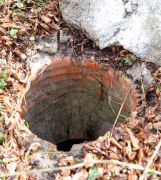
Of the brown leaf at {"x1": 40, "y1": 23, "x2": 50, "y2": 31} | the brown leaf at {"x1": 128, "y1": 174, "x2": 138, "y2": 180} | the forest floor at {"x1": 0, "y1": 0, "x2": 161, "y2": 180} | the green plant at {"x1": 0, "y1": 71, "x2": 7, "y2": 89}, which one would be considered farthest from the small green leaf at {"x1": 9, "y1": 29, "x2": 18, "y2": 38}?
the brown leaf at {"x1": 128, "y1": 174, "x2": 138, "y2": 180}

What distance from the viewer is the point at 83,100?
4336mm

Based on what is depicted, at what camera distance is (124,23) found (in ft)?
11.6

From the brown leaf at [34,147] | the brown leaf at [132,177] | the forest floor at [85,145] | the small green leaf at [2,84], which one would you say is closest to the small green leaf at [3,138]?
the forest floor at [85,145]

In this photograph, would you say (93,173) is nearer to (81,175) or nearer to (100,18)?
(81,175)

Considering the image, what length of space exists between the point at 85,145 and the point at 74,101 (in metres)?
1.41

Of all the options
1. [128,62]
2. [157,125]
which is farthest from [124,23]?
[157,125]

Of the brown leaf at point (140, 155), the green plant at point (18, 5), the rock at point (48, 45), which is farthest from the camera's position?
the green plant at point (18, 5)

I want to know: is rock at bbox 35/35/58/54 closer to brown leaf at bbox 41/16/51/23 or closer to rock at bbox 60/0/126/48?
brown leaf at bbox 41/16/51/23

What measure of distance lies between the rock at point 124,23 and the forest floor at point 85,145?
108 millimetres

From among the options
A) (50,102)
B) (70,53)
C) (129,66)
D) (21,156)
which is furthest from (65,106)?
(21,156)

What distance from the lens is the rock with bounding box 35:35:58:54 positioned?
3717mm

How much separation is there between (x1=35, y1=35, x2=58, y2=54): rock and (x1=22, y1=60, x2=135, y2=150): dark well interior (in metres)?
0.14

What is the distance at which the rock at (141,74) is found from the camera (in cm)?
344

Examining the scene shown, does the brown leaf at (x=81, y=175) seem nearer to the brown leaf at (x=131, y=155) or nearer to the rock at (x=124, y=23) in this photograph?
the brown leaf at (x=131, y=155)
